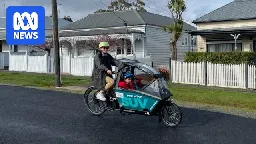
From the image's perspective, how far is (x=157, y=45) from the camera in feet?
126

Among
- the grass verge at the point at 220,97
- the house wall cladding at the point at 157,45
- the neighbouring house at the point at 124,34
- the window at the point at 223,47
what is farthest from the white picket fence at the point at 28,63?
the grass verge at the point at 220,97

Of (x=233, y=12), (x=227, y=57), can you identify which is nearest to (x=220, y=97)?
(x=227, y=57)

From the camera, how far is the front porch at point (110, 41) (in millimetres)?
34406

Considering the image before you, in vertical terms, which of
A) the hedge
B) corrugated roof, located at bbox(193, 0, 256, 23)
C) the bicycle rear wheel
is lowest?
the bicycle rear wheel

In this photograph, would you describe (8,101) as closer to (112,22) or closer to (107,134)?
(107,134)

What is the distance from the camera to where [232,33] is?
2639 centimetres

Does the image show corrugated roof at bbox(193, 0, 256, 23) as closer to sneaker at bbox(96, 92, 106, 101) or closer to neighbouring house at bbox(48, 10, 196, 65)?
neighbouring house at bbox(48, 10, 196, 65)

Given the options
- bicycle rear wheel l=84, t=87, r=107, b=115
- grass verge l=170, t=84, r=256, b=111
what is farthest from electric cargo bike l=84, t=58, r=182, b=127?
grass verge l=170, t=84, r=256, b=111

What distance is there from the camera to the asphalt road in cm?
812

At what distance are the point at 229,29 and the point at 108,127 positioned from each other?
19.9m

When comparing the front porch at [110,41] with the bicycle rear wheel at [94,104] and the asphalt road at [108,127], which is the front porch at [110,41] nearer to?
the asphalt road at [108,127]

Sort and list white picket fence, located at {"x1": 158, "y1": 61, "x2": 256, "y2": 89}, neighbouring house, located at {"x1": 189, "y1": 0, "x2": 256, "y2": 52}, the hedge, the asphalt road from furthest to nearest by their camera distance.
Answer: neighbouring house, located at {"x1": 189, "y1": 0, "x2": 256, "y2": 52}
the hedge
white picket fence, located at {"x1": 158, "y1": 61, "x2": 256, "y2": 89}
the asphalt road

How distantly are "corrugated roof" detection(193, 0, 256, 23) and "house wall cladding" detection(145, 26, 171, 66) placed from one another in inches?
307

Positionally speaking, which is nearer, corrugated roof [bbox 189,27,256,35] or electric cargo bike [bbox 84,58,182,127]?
electric cargo bike [bbox 84,58,182,127]
